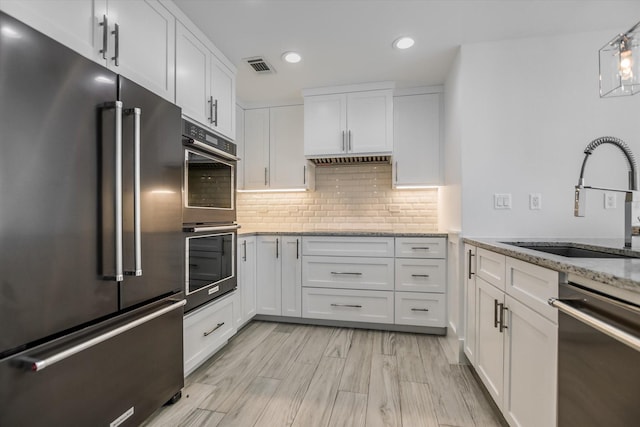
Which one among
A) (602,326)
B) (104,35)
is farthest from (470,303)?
(104,35)

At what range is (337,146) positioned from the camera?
2.97m

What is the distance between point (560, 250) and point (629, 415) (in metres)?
1.36

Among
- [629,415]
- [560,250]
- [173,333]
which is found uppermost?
[560,250]

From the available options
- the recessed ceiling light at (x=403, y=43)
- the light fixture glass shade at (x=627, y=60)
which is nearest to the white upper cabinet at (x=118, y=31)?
the recessed ceiling light at (x=403, y=43)

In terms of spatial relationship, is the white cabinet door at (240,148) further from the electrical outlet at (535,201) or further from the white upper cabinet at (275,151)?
the electrical outlet at (535,201)

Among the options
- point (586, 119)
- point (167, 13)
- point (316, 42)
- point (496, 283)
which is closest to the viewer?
point (496, 283)

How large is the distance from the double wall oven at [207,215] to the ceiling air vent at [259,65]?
2.40ft

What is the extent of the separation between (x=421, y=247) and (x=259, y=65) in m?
2.16

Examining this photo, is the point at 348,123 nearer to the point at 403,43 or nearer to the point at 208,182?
the point at 403,43

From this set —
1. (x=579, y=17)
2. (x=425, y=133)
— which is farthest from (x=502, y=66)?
(x=425, y=133)

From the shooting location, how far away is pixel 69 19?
115 centimetres

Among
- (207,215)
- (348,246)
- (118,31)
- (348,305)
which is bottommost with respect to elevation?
(348,305)

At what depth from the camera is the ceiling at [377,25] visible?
179 cm

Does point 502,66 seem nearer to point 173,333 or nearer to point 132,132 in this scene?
point 132,132
